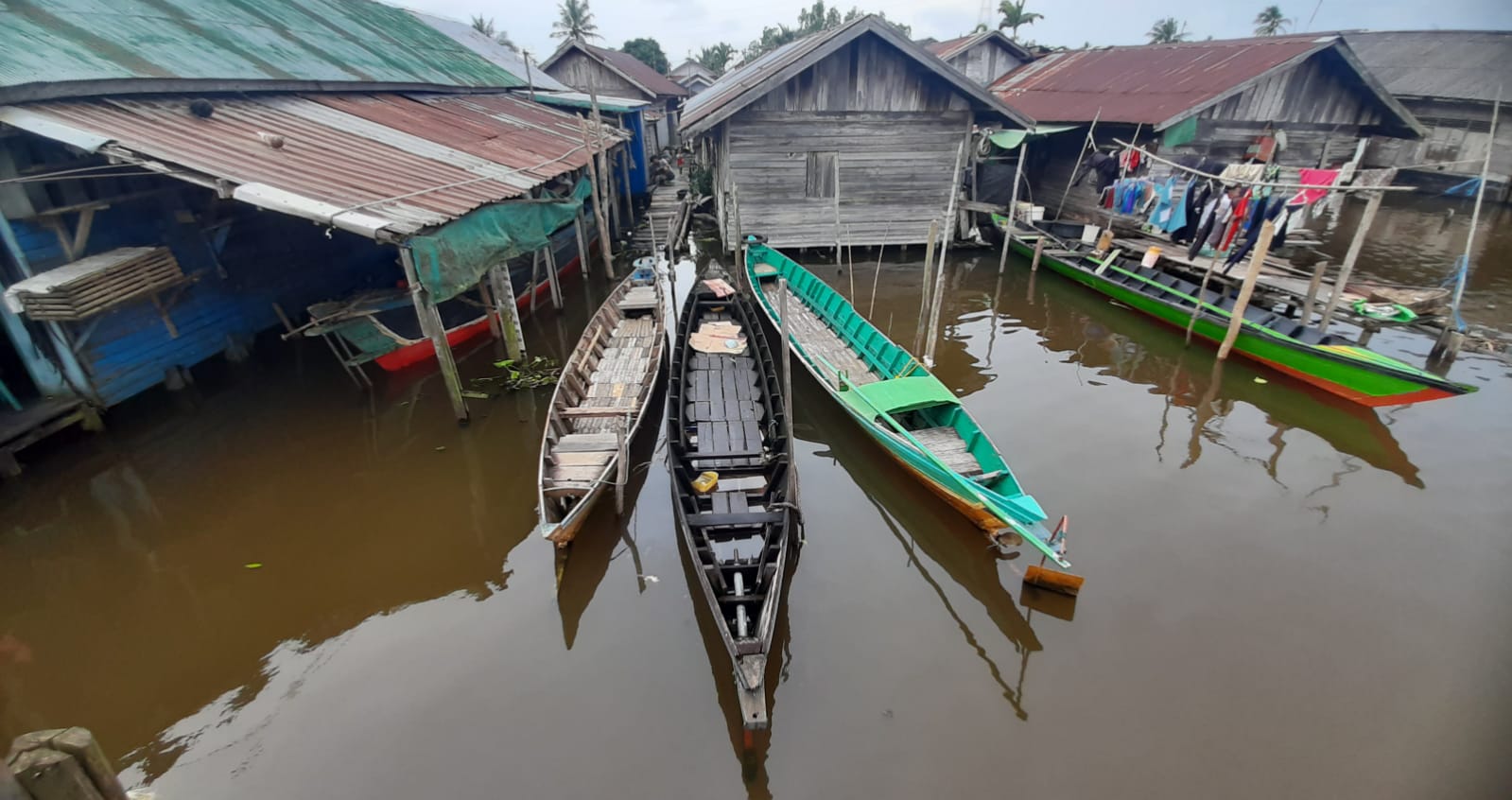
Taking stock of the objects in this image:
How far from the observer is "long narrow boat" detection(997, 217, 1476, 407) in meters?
8.80

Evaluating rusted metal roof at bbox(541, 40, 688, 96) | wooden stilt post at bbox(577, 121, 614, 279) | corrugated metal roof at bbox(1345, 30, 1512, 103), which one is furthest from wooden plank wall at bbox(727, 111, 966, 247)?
rusted metal roof at bbox(541, 40, 688, 96)

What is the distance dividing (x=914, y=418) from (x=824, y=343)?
2.68m

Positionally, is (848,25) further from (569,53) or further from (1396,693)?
(569,53)

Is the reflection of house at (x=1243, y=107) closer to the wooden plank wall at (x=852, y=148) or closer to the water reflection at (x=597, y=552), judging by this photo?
the wooden plank wall at (x=852, y=148)

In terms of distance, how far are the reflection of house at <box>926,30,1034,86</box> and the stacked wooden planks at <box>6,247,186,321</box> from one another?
26.3 m

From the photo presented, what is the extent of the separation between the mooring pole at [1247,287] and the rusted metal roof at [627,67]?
95.9 ft

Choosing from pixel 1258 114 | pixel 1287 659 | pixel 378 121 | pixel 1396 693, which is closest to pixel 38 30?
pixel 378 121

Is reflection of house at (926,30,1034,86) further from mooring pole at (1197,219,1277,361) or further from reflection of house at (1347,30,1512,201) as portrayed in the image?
mooring pole at (1197,219,1277,361)

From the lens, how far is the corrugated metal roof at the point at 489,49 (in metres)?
21.5

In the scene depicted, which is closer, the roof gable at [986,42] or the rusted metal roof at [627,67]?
the roof gable at [986,42]

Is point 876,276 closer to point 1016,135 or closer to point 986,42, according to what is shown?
point 1016,135

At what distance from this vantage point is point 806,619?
6.24m

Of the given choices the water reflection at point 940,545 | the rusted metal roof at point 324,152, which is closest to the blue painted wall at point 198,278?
the rusted metal roof at point 324,152

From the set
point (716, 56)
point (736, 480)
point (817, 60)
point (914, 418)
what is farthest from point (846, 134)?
point (716, 56)
